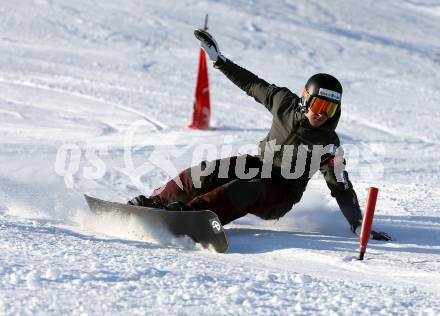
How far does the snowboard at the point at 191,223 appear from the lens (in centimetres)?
456

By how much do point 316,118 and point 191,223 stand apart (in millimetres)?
1180

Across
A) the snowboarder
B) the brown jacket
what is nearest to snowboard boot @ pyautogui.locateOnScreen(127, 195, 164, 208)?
the snowboarder

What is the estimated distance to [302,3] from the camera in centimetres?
2256

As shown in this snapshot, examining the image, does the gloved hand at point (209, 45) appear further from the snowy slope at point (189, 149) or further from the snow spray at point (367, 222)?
the snow spray at point (367, 222)

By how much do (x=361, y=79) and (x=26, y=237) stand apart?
12.0 meters

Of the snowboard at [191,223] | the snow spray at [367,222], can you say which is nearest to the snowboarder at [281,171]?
Result: the snowboard at [191,223]

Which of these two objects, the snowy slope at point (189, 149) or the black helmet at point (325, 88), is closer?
the snowy slope at point (189, 149)

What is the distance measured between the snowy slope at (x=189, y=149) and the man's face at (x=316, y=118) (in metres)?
0.81

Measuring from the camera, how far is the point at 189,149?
30.1 feet

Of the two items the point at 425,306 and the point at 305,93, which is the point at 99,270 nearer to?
the point at 425,306

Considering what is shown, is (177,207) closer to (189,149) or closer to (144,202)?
(144,202)

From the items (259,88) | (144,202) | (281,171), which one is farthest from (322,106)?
(144,202)

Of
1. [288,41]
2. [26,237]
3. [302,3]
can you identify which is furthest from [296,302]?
[302,3]

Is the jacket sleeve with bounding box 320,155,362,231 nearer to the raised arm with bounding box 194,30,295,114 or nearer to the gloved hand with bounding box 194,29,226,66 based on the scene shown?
the raised arm with bounding box 194,30,295,114
